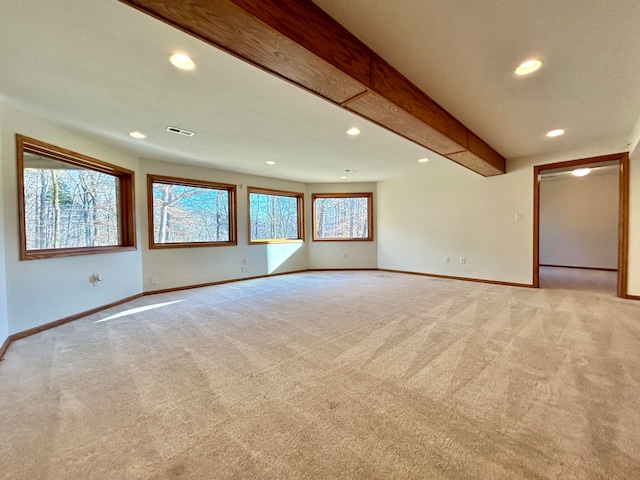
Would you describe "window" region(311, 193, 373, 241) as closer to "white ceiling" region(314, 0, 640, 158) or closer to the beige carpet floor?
the beige carpet floor

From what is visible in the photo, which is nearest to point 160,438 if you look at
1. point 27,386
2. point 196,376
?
point 196,376

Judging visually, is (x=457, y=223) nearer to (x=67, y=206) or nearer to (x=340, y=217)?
(x=340, y=217)

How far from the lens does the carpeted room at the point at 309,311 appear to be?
1.31m

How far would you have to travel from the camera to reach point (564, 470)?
114 centimetres

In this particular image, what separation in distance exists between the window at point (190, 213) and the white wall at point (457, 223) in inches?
142

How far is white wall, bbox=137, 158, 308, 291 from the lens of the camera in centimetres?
452

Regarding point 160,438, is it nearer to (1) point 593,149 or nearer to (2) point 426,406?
(2) point 426,406

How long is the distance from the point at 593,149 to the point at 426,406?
15.6 feet

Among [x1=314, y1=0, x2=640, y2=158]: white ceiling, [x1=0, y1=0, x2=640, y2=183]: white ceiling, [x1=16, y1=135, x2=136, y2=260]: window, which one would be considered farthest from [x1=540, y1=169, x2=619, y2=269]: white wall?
[x1=16, y1=135, x2=136, y2=260]: window

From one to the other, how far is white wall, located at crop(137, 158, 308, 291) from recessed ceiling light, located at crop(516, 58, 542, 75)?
15.5ft

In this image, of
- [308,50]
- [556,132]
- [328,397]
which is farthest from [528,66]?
[328,397]

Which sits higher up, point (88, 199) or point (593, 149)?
point (593, 149)

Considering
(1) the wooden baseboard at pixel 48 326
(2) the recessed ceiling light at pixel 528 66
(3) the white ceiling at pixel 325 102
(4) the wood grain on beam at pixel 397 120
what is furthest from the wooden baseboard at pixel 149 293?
(2) the recessed ceiling light at pixel 528 66

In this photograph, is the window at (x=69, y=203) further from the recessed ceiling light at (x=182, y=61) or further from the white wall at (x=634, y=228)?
the white wall at (x=634, y=228)
